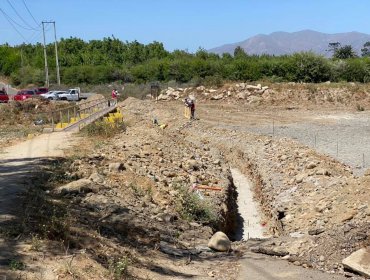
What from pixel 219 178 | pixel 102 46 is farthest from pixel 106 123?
pixel 102 46

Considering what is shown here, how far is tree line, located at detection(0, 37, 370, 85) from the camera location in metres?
53.8

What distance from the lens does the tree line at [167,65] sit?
53.8 meters

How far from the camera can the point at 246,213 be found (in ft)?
54.3

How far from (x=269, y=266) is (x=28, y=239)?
4195 millimetres

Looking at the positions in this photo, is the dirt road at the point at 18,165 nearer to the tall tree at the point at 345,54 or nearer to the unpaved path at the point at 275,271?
the unpaved path at the point at 275,271

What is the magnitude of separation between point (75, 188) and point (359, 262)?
6.36 meters

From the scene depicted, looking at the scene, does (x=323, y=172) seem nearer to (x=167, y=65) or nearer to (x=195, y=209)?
(x=195, y=209)

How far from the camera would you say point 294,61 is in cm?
5447

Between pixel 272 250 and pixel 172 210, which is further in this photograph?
pixel 172 210

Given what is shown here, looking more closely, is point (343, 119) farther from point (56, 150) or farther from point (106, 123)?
point (56, 150)

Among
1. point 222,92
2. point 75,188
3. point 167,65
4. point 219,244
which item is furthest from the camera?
point 167,65

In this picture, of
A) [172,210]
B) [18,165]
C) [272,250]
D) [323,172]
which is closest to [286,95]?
[323,172]

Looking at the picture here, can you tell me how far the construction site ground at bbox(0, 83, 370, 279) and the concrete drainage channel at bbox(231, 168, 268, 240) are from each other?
9.4 inches

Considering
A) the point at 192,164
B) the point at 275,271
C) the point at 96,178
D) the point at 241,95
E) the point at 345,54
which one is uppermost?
the point at 345,54
